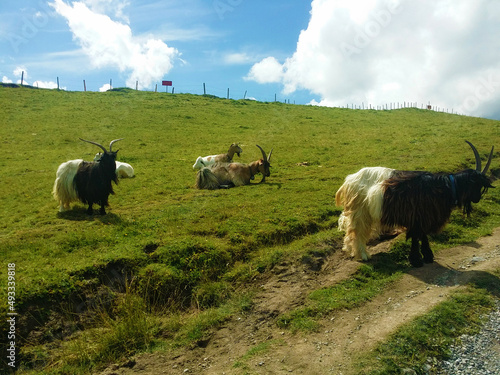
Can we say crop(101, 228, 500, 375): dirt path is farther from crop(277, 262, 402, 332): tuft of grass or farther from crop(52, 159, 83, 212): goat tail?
crop(52, 159, 83, 212): goat tail

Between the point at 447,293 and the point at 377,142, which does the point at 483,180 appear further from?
the point at 377,142

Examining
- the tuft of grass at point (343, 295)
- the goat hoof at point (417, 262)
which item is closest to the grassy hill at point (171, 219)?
the goat hoof at point (417, 262)

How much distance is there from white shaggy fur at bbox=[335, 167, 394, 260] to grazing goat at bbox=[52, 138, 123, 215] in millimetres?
7238

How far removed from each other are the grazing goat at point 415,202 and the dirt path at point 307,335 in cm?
73

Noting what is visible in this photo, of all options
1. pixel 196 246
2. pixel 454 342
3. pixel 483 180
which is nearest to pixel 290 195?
pixel 196 246

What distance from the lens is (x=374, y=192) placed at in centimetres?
802

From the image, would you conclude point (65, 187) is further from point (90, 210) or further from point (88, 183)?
point (90, 210)

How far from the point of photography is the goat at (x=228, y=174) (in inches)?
598

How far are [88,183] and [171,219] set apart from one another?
300 cm

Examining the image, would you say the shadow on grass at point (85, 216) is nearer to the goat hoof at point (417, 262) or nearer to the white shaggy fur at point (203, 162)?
the white shaggy fur at point (203, 162)

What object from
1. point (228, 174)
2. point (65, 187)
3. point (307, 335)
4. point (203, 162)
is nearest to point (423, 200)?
point (307, 335)

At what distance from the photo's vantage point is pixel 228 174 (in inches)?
623

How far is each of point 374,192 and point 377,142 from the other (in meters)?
17.4

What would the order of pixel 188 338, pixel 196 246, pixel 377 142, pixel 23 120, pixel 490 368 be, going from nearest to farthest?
pixel 490 368
pixel 188 338
pixel 196 246
pixel 377 142
pixel 23 120
